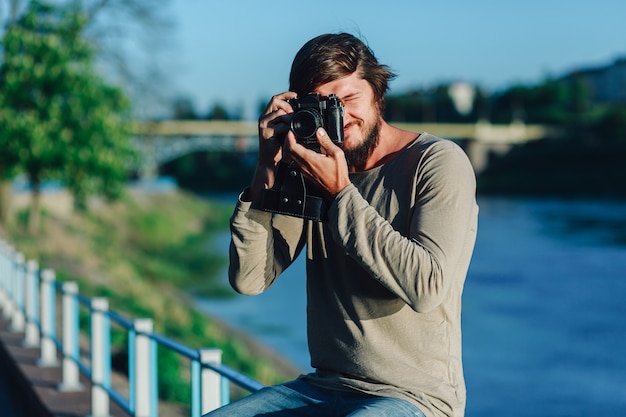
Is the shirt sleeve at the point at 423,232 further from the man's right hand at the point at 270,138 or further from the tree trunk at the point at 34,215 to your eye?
the tree trunk at the point at 34,215

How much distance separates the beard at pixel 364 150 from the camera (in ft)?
6.69

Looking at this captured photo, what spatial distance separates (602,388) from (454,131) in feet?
158

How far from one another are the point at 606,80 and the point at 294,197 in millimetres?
110726

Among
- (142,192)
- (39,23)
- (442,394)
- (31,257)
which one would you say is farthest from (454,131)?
(442,394)

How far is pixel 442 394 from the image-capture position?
75.2 inches

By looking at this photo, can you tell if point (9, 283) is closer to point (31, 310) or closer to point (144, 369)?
point (31, 310)

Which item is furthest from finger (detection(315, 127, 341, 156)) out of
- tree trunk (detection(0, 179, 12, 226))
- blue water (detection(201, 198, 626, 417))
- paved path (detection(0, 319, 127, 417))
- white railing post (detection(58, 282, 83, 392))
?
tree trunk (detection(0, 179, 12, 226))

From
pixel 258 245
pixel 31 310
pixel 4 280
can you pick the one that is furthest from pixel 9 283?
pixel 258 245

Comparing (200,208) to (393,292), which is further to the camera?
(200,208)

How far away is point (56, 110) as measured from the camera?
17375 millimetres

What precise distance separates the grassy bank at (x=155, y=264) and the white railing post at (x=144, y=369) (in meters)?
3.12

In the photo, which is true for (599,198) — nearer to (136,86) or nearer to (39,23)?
(136,86)

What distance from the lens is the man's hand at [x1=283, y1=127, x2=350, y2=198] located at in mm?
1907

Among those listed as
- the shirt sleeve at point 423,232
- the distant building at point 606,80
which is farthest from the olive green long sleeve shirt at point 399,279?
the distant building at point 606,80
